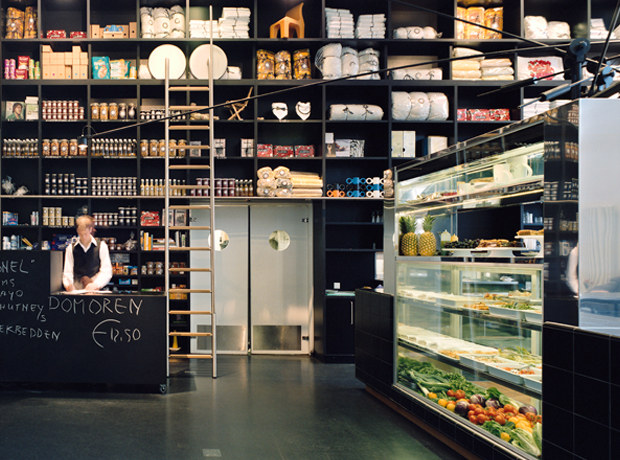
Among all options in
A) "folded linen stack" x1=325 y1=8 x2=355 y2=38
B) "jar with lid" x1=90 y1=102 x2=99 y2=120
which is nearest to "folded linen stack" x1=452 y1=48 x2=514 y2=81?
"folded linen stack" x1=325 y1=8 x2=355 y2=38

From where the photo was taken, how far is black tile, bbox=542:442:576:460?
2127 millimetres

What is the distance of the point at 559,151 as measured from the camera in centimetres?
227

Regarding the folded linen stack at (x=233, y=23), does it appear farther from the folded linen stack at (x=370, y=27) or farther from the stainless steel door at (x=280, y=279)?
the stainless steel door at (x=280, y=279)

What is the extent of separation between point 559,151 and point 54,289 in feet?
14.8

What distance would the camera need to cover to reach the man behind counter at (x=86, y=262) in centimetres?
511

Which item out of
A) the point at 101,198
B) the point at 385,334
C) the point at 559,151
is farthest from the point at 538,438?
the point at 101,198

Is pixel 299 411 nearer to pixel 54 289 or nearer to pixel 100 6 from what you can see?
pixel 54 289

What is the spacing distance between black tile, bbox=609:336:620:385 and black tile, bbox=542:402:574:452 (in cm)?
30

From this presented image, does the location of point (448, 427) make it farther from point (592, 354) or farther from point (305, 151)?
point (305, 151)

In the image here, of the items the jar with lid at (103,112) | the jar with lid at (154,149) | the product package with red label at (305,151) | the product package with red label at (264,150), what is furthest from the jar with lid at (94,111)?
the product package with red label at (305,151)

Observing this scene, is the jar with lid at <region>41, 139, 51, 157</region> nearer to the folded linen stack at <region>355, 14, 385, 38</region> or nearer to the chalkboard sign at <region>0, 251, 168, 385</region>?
the chalkboard sign at <region>0, 251, 168, 385</region>

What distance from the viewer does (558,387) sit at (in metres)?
2.20

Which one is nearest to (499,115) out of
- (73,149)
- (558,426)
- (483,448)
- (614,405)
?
(483,448)

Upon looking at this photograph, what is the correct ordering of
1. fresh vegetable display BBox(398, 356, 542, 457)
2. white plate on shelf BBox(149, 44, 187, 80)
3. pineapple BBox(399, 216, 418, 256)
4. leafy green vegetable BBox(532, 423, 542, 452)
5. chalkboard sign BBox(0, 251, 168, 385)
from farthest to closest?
white plate on shelf BBox(149, 44, 187, 80) → chalkboard sign BBox(0, 251, 168, 385) → pineapple BBox(399, 216, 418, 256) → fresh vegetable display BBox(398, 356, 542, 457) → leafy green vegetable BBox(532, 423, 542, 452)
